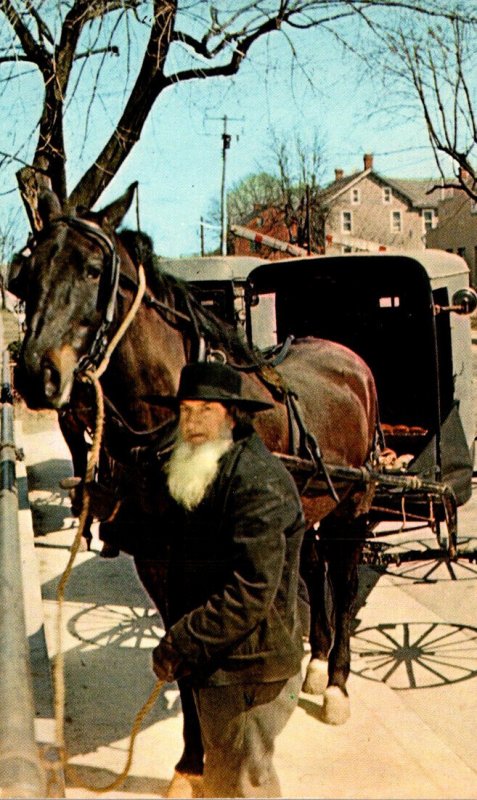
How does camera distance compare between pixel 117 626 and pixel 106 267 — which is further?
pixel 117 626

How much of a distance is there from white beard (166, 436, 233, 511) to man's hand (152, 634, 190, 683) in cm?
44

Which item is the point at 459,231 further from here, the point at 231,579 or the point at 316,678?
the point at 231,579

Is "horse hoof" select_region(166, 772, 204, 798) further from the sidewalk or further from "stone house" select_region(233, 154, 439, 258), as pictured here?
"stone house" select_region(233, 154, 439, 258)

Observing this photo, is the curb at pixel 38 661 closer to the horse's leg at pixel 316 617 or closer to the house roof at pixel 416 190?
the horse's leg at pixel 316 617

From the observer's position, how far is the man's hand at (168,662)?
270 cm

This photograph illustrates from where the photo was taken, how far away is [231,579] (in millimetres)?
Answer: 2668

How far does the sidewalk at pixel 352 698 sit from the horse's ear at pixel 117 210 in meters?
2.16

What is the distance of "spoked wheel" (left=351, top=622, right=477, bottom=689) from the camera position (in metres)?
5.44

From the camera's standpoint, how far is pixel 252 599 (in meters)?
2.62

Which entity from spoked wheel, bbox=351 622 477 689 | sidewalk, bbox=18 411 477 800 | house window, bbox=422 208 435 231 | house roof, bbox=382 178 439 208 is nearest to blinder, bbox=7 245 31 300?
sidewalk, bbox=18 411 477 800

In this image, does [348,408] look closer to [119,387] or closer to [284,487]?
[119,387]

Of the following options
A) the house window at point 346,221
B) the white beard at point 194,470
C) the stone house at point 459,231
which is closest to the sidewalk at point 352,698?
the white beard at point 194,470

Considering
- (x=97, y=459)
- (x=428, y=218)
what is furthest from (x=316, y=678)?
(x=428, y=218)

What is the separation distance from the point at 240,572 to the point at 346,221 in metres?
68.7
